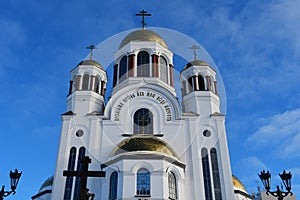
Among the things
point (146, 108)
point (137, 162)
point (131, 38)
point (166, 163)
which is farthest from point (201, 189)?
point (131, 38)

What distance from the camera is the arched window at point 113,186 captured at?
16.6 m

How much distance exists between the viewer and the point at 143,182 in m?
16.4

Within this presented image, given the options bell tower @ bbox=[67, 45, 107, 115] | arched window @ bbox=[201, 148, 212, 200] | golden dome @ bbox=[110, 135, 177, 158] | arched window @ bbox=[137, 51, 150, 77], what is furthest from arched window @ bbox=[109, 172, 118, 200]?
arched window @ bbox=[137, 51, 150, 77]

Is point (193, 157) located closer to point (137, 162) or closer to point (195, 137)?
point (195, 137)

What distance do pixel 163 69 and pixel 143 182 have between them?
1140 cm

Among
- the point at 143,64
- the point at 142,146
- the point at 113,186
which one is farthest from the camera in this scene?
the point at 143,64

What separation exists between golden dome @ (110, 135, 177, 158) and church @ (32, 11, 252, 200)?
2.2 inches

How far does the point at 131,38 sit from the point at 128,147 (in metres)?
11.5

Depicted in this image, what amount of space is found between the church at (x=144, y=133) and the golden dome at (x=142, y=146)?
0.18 feet

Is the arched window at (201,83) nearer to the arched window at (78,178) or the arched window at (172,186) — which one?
the arched window at (172,186)

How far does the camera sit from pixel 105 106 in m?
21.9

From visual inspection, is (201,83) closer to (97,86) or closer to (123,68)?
(123,68)

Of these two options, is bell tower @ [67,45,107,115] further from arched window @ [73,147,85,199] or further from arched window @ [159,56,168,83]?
arched window @ [159,56,168,83]

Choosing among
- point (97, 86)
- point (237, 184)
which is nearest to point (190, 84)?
point (97, 86)
